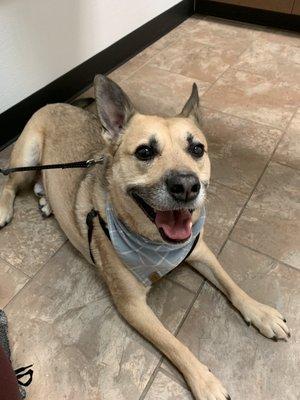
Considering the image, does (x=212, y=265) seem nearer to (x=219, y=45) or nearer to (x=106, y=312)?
(x=106, y=312)

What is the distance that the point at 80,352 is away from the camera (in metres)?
1.72

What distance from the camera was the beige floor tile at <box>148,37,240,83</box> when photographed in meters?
3.59

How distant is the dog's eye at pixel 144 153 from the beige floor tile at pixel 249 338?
0.83m

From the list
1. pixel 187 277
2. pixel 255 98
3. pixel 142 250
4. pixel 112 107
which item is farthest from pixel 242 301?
pixel 255 98

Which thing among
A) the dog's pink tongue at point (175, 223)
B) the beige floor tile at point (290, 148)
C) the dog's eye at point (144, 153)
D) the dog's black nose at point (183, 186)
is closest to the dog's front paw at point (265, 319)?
the dog's pink tongue at point (175, 223)

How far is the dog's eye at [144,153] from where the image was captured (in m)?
1.49

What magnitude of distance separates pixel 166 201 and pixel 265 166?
1.49 meters

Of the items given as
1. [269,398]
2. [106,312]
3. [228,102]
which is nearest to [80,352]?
[106,312]

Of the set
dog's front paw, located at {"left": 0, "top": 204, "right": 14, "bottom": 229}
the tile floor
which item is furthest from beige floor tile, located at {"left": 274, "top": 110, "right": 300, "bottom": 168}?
dog's front paw, located at {"left": 0, "top": 204, "right": 14, "bottom": 229}

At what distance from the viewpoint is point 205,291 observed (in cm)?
193

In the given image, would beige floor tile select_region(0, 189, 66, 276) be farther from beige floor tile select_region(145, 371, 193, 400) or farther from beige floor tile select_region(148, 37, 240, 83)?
beige floor tile select_region(148, 37, 240, 83)

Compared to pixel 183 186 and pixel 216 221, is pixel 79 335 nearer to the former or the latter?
pixel 183 186

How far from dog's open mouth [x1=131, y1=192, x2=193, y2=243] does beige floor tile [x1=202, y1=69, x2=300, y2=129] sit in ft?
5.94

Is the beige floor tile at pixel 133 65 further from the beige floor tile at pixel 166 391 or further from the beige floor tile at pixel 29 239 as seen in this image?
the beige floor tile at pixel 166 391
